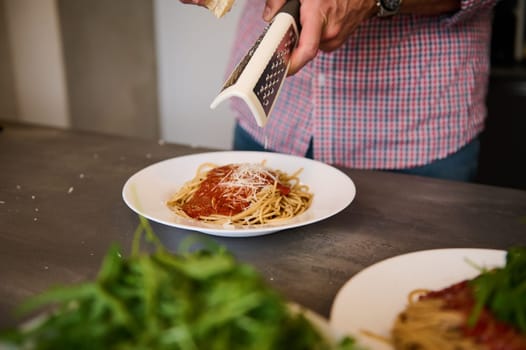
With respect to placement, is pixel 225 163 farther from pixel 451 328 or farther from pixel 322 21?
pixel 451 328

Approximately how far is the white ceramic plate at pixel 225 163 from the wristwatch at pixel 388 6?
40 centimetres

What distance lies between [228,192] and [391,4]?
0.60 metres

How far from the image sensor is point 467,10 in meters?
1.40

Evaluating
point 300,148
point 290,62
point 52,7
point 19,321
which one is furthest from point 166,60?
point 19,321

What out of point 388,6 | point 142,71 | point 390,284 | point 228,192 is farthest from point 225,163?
point 142,71

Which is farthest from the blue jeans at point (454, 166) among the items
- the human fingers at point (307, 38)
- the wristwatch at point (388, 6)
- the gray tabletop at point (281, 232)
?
the human fingers at point (307, 38)

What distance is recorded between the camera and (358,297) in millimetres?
688

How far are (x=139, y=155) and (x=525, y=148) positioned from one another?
219cm

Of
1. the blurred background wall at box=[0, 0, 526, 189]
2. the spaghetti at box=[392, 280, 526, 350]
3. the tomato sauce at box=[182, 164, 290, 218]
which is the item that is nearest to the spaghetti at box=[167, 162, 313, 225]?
the tomato sauce at box=[182, 164, 290, 218]

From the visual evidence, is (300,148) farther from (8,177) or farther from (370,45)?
(8,177)

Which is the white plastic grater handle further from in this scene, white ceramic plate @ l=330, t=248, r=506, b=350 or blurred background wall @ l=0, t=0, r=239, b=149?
blurred background wall @ l=0, t=0, r=239, b=149

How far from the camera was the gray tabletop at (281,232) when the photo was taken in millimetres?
872

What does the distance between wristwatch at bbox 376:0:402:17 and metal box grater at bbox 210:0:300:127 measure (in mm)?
317

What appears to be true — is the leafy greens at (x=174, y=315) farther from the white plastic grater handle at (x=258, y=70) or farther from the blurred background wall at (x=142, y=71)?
the blurred background wall at (x=142, y=71)
